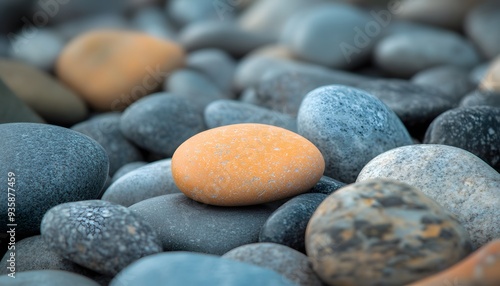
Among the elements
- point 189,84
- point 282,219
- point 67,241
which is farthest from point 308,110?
point 189,84

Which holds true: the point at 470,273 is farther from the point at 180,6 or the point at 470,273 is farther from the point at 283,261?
the point at 180,6

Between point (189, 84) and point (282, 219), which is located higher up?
point (282, 219)

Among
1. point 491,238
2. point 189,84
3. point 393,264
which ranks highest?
point 393,264

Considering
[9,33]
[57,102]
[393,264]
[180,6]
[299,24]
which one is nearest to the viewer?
[393,264]

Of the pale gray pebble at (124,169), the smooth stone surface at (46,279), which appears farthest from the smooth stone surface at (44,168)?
the pale gray pebble at (124,169)

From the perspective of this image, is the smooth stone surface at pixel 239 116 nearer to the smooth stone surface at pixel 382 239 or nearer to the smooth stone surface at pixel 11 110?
the smooth stone surface at pixel 11 110
